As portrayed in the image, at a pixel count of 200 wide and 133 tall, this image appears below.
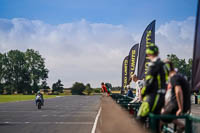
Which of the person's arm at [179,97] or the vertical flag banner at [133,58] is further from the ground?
the vertical flag banner at [133,58]

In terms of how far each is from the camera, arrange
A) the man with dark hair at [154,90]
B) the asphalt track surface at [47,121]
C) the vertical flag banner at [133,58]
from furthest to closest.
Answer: the vertical flag banner at [133,58] < the asphalt track surface at [47,121] < the man with dark hair at [154,90]

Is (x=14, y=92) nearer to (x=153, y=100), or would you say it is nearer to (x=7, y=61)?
(x=7, y=61)

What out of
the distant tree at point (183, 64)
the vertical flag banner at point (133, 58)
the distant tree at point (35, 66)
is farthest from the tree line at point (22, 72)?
the vertical flag banner at point (133, 58)

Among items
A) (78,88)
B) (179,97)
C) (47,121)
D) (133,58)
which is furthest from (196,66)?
(78,88)

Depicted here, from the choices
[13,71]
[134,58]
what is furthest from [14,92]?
[134,58]

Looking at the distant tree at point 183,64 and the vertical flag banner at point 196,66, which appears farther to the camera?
the distant tree at point 183,64

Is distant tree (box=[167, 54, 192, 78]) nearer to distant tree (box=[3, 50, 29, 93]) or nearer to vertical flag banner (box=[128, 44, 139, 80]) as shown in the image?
distant tree (box=[3, 50, 29, 93])

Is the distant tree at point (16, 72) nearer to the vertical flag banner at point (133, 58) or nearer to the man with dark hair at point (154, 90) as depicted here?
the vertical flag banner at point (133, 58)

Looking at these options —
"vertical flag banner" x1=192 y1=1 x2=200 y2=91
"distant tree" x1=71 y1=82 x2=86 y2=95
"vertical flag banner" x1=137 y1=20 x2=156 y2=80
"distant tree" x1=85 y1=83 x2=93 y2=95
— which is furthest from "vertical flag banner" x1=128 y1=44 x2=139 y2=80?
"distant tree" x1=71 y1=82 x2=86 y2=95

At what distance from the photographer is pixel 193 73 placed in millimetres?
5926

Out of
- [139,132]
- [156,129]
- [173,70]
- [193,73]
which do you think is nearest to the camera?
[139,132]

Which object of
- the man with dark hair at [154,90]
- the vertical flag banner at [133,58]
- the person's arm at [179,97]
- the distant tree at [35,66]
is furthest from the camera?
the distant tree at [35,66]

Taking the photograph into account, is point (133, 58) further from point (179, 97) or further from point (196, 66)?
point (179, 97)

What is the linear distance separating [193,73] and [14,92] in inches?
4883
